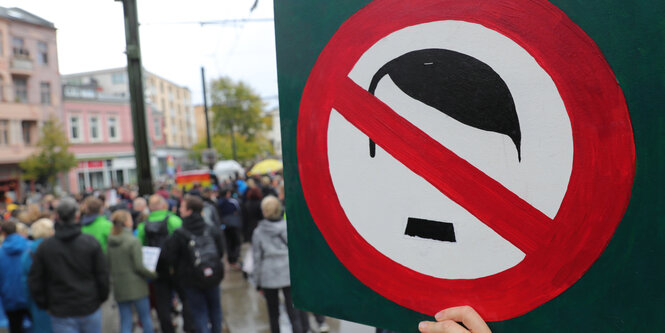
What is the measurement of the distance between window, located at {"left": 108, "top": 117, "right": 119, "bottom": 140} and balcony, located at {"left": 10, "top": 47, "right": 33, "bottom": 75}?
8.15 m

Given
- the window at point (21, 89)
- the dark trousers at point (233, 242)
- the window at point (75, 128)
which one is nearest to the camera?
the dark trousers at point (233, 242)

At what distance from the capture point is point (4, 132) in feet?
89.7

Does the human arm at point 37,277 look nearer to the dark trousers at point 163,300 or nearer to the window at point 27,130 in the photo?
the dark trousers at point 163,300

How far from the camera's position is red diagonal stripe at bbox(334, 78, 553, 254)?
0.73m

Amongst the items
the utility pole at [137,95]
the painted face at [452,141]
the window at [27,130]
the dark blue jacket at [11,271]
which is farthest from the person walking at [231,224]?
the window at [27,130]

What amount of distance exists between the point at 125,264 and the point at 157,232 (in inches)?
19.4

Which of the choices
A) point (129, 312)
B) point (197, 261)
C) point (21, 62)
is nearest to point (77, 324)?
point (129, 312)

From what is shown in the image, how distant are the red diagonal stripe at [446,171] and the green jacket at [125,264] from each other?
4.54 metres

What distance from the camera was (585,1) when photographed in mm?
659

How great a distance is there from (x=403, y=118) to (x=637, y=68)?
14.9 inches

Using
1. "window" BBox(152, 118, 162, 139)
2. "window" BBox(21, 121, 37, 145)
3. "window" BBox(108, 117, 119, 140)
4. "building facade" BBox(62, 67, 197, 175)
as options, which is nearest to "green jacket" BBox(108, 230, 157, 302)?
"window" BBox(21, 121, 37, 145)

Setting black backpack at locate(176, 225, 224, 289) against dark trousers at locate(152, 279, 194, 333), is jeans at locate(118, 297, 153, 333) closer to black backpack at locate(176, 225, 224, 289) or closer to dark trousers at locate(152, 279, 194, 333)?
dark trousers at locate(152, 279, 194, 333)

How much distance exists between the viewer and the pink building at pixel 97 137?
107ft

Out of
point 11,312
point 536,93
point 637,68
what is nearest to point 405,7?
point 536,93
